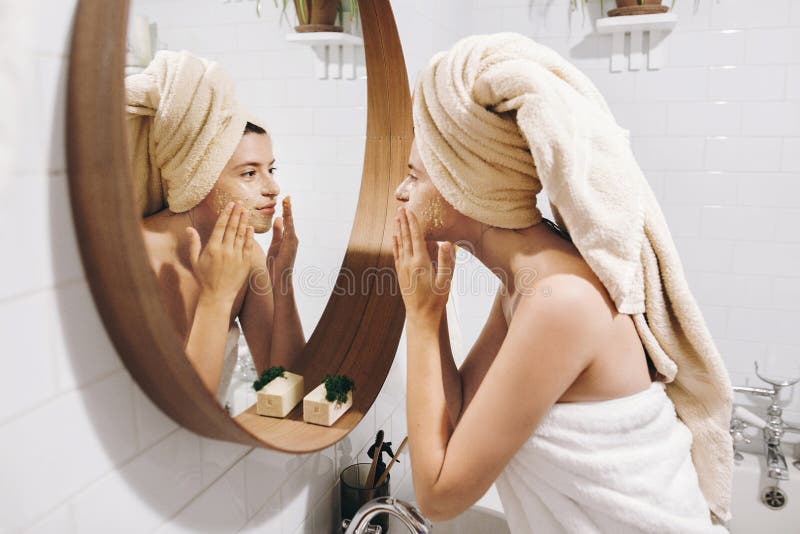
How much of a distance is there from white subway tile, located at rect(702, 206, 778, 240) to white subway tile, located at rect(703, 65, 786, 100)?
0.31m

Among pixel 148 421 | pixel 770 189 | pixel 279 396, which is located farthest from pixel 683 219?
pixel 148 421

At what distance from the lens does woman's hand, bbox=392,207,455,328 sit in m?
1.00

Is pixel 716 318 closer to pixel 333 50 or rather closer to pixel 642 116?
pixel 642 116

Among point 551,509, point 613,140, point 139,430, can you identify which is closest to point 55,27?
point 139,430

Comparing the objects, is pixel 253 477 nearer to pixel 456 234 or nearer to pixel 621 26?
pixel 456 234

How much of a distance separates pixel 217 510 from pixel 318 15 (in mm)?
744

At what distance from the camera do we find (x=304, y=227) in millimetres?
1027

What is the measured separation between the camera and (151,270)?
573 millimetres

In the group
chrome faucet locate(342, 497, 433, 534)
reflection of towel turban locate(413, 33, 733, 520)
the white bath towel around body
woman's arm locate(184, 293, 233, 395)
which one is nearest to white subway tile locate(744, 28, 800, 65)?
reflection of towel turban locate(413, 33, 733, 520)

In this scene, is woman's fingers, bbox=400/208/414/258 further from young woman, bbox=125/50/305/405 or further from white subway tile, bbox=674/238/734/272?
white subway tile, bbox=674/238/734/272

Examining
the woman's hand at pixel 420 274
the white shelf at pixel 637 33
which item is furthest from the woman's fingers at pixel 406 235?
the white shelf at pixel 637 33

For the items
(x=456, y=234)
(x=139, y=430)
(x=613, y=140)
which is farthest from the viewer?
(x=456, y=234)

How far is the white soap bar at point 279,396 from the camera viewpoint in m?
0.92

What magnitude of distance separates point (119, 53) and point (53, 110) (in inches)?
3.0
